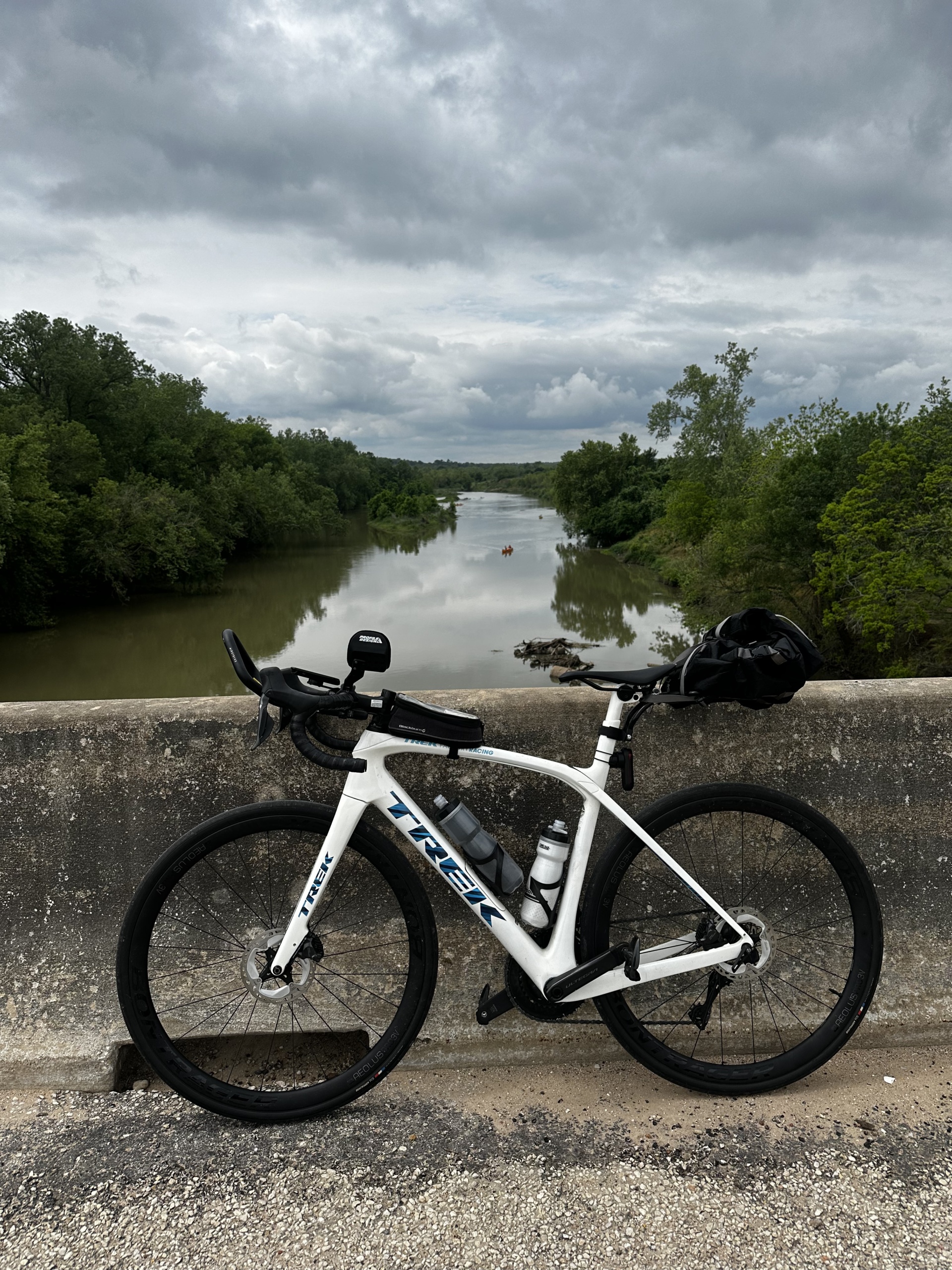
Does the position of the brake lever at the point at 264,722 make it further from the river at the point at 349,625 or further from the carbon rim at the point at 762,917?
the river at the point at 349,625

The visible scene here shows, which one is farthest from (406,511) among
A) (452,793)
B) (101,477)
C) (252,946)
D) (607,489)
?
(252,946)

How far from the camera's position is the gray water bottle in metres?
2.17

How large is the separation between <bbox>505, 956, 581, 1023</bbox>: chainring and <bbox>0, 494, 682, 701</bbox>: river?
13.6 metres

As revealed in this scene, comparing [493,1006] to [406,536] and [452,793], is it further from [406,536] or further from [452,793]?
[406,536]

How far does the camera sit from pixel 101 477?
35.7 m

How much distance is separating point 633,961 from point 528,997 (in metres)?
0.32

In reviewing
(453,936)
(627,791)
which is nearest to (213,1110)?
(453,936)

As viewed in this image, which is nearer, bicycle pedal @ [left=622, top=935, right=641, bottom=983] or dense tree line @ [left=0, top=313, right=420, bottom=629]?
bicycle pedal @ [left=622, top=935, right=641, bottom=983]

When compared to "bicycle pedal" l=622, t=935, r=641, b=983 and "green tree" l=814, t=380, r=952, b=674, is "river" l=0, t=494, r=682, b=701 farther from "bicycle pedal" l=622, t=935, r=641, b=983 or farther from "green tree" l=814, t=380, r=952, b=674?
"bicycle pedal" l=622, t=935, r=641, b=983

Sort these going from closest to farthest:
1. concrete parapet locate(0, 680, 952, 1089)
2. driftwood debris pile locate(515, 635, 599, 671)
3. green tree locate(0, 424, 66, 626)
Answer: concrete parapet locate(0, 680, 952, 1089), green tree locate(0, 424, 66, 626), driftwood debris pile locate(515, 635, 599, 671)

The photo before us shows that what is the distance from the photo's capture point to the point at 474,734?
7.23 feet

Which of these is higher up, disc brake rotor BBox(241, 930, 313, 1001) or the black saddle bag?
the black saddle bag

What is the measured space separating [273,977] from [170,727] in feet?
2.70

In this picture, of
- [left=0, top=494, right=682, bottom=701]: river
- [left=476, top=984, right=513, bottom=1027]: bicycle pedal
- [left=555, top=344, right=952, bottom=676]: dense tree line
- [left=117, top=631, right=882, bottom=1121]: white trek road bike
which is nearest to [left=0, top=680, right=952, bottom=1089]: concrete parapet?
[left=117, top=631, right=882, bottom=1121]: white trek road bike
